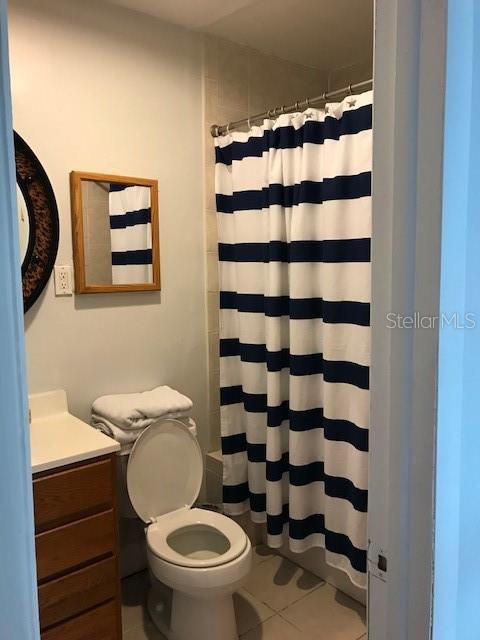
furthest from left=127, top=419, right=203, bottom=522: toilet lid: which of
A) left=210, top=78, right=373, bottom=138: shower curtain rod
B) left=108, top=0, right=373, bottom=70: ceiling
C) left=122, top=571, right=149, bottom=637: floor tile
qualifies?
left=108, top=0, right=373, bottom=70: ceiling

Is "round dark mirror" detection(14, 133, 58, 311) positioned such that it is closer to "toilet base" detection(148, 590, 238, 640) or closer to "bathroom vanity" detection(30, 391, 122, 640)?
"bathroom vanity" detection(30, 391, 122, 640)

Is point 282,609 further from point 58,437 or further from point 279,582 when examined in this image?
point 58,437

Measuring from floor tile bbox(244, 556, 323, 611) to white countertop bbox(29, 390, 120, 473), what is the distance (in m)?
1.04

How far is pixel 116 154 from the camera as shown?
219 cm

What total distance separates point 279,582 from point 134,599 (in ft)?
2.10

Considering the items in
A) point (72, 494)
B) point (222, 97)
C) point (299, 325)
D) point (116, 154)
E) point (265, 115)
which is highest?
point (222, 97)

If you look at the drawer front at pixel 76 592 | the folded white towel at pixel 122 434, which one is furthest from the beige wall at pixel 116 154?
the drawer front at pixel 76 592

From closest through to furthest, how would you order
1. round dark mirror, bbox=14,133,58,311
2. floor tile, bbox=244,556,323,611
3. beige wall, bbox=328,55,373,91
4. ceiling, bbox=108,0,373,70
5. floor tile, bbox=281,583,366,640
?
round dark mirror, bbox=14,133,58,311
floor tile, bbox=281,583,366,640
ceiling, bbox=108,0,373,70
floor tile, bbox=244,556,323,611
beige wall, bbox=328,55,373,91

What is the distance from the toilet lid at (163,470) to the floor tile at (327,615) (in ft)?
2.06

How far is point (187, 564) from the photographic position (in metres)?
1.79

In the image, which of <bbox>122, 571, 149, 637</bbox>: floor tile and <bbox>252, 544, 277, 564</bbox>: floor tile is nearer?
<bbox>122, 571, 149, 637</bbox>: floor tile

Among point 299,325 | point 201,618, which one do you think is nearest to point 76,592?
point 201,618

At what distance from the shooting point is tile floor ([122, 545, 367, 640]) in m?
2.02

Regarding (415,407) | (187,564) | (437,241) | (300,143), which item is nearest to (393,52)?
(437,241)
